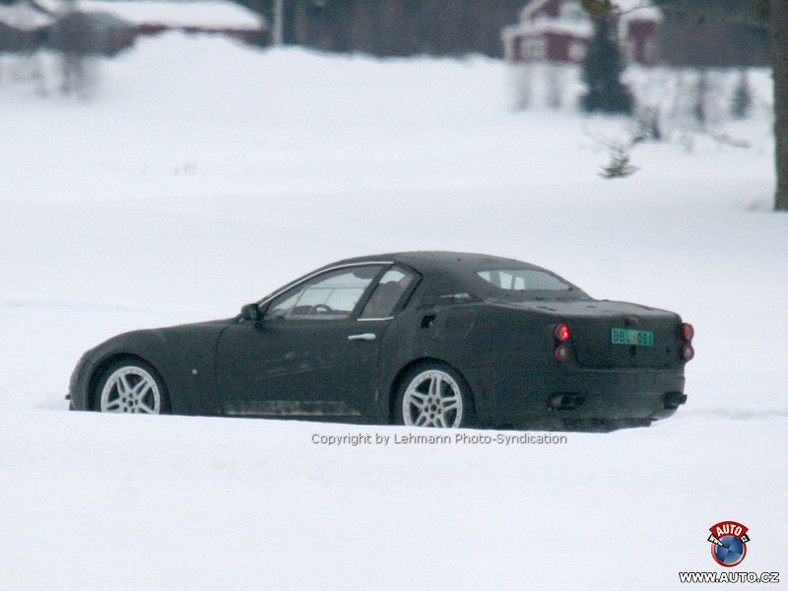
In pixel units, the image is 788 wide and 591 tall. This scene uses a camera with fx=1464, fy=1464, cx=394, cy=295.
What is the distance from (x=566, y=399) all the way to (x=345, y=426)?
1.27 metres

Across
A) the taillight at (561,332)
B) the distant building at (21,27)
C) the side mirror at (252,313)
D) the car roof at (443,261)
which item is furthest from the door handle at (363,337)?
the distant building at (21,27)

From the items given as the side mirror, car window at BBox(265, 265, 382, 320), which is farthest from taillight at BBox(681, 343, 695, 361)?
the side mirror

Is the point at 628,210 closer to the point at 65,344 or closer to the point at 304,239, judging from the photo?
the point at 304,239

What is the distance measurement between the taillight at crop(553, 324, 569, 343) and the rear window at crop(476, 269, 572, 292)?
69cm

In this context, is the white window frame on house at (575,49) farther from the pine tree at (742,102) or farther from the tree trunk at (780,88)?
the tree trunk at (780,88)

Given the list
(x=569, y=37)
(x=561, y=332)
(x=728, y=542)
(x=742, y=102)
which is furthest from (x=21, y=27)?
(x=728, y=542)

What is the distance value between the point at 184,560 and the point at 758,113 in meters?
55.3

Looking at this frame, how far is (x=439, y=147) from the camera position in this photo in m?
52.7

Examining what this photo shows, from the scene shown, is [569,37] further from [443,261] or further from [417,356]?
[417,356]

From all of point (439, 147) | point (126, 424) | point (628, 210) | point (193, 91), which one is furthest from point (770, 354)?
point (193, 91)

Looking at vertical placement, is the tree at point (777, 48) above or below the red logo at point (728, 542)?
above

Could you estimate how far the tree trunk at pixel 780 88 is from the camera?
935 inches

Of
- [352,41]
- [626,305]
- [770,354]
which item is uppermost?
[352,41]

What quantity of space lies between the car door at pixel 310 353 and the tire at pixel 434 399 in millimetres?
223
